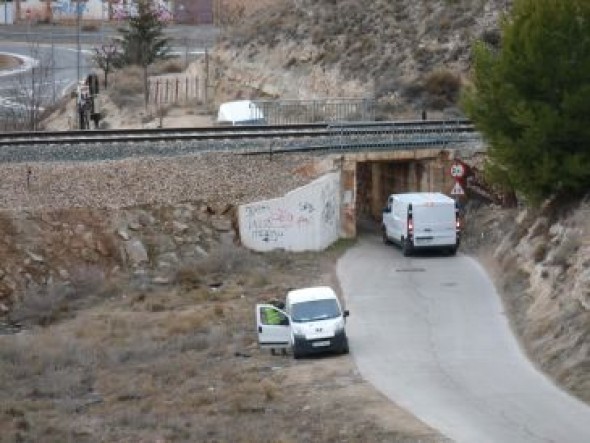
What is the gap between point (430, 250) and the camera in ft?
128

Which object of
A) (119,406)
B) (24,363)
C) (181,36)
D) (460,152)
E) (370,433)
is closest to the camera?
(370,433)

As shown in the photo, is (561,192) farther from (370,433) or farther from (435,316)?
(370,433)


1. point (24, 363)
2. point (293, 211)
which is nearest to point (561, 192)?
point (293, 211)

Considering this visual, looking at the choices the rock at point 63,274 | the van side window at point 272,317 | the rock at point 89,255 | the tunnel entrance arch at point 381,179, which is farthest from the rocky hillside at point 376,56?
the rock at point 63,274

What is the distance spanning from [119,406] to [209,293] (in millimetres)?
9727

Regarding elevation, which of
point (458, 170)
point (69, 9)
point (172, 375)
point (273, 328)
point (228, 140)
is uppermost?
point (69, 9)

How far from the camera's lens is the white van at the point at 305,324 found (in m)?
27.8

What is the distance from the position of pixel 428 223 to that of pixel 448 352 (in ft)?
34.0

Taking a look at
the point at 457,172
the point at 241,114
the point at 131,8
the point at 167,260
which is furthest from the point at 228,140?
the point at 131,8

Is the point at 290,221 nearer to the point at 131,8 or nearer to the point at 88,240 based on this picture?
the point at 88,240

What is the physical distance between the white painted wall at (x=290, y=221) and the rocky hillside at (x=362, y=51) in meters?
15.6

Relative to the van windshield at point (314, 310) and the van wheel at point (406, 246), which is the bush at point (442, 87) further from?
the van windshield at point (314, 310)

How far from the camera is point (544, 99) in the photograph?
1399 inches

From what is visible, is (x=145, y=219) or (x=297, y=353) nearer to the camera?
(x=297, y=353)
